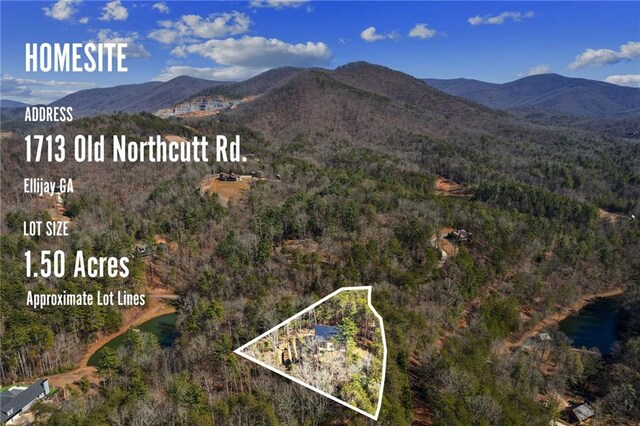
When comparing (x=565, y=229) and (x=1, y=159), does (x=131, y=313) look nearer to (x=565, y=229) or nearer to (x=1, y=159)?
(x=565, y=229)

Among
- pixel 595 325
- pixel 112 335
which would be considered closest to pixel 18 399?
pixel 112 335

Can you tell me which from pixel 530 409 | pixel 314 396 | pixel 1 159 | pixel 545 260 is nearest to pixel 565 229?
pixel 545 260

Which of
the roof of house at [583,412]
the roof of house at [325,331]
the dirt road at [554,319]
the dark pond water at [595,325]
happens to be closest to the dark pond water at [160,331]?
the roof of house at [325,331]

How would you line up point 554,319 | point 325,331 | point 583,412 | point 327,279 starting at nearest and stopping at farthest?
point 325,331 < point 583,412 < point 327,279 < point 554,319

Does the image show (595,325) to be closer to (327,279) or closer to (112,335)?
(327,279)

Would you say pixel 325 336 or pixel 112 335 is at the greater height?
pixel 325 336

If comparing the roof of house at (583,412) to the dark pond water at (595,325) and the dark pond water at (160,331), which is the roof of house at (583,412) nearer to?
the dark pond water at (595,325)

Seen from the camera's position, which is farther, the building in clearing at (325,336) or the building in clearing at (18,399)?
the building in clearing at (18,399)
